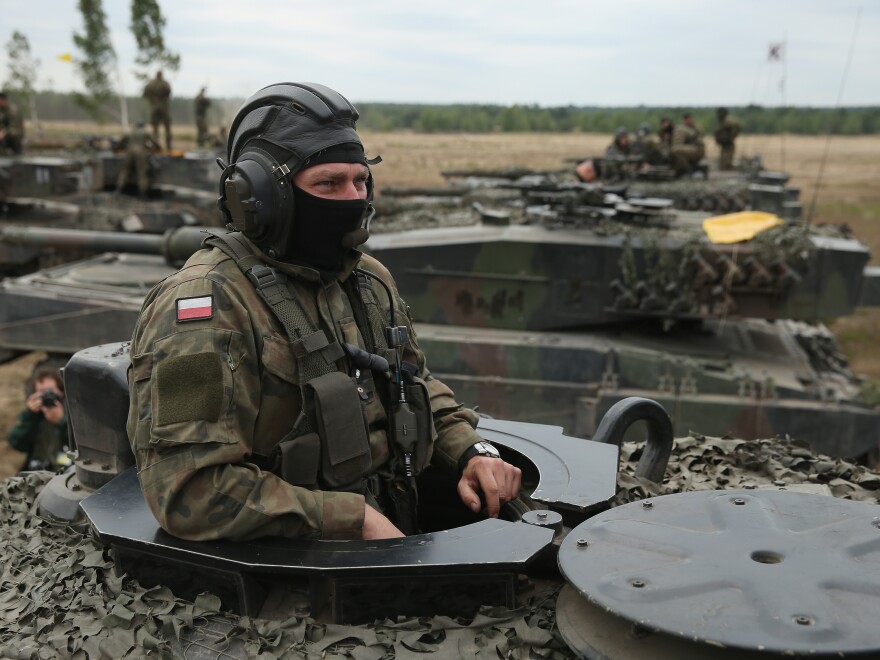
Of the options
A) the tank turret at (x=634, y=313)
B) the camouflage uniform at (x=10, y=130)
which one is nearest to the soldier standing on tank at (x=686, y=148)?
the tank turret at (x=634, y=313)

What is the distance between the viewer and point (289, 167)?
2650 millimetres

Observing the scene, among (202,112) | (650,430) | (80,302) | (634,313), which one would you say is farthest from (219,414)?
(202,112)

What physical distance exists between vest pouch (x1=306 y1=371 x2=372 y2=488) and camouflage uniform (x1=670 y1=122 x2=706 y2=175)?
1445cm

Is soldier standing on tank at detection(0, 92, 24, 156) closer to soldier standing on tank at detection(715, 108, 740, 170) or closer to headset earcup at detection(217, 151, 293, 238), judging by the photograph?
soldier standing on tank at detection(715, 108, 740, 170)

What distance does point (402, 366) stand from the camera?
2.96 m

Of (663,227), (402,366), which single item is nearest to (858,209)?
(663,227)

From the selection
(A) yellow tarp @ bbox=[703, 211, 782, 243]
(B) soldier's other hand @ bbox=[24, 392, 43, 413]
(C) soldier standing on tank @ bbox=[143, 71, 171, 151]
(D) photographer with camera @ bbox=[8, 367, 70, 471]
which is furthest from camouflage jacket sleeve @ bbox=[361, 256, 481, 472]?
(C) soldier standing on tank @ bbox=[143, 71, 171, 151]

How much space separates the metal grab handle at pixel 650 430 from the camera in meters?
3.27

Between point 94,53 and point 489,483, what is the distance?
44.3m

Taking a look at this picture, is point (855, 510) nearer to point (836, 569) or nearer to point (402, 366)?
point (836, 569)

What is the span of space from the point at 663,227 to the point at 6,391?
882cm

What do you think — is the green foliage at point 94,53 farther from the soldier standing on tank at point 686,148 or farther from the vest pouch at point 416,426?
the vest pouch at point 416,426

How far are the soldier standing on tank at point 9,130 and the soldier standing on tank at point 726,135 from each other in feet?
47.0

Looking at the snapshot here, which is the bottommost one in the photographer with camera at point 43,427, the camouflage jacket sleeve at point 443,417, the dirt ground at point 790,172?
the dirt ground at point 790,172
